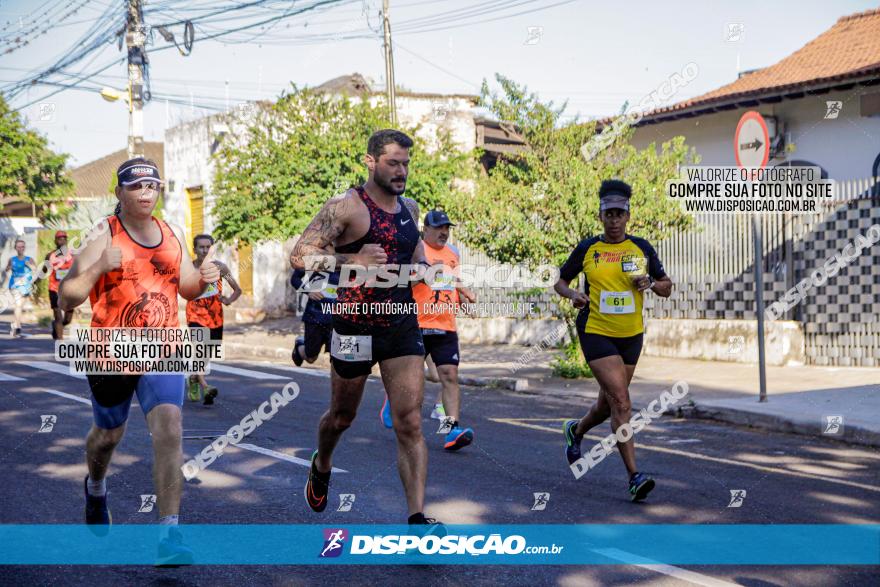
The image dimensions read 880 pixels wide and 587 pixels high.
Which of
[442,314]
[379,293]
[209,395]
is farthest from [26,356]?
[379,293]

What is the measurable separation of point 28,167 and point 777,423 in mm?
A: 37709

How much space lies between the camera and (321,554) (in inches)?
213

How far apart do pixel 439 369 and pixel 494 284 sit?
11.4 meters

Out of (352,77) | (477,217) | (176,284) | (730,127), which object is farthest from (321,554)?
(352,77)

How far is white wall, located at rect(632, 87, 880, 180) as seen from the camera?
1869cm

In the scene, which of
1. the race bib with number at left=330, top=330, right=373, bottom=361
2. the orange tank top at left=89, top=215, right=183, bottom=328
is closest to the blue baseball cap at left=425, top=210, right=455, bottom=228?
the race bib with number at left=330, top=330, right=373, bottom=361

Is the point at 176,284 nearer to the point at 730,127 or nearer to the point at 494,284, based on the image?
the point at 494,284

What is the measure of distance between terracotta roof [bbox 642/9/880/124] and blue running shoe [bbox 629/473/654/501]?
1327 cm

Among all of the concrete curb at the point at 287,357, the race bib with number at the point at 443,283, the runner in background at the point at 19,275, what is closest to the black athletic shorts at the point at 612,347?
the race bib with number at the point at 443,283

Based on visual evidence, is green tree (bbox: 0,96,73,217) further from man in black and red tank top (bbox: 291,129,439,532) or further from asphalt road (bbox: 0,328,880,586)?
man in black and red tank top (bbox: 291,129,439,532)

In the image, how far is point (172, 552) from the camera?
5.05 m

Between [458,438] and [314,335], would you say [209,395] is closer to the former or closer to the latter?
[314,335]

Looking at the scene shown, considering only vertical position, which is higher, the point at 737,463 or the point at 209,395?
the point at 209,395

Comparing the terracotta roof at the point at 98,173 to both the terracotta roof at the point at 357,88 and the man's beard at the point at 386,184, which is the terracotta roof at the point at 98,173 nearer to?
the terracotta roof at the point at 357,88
